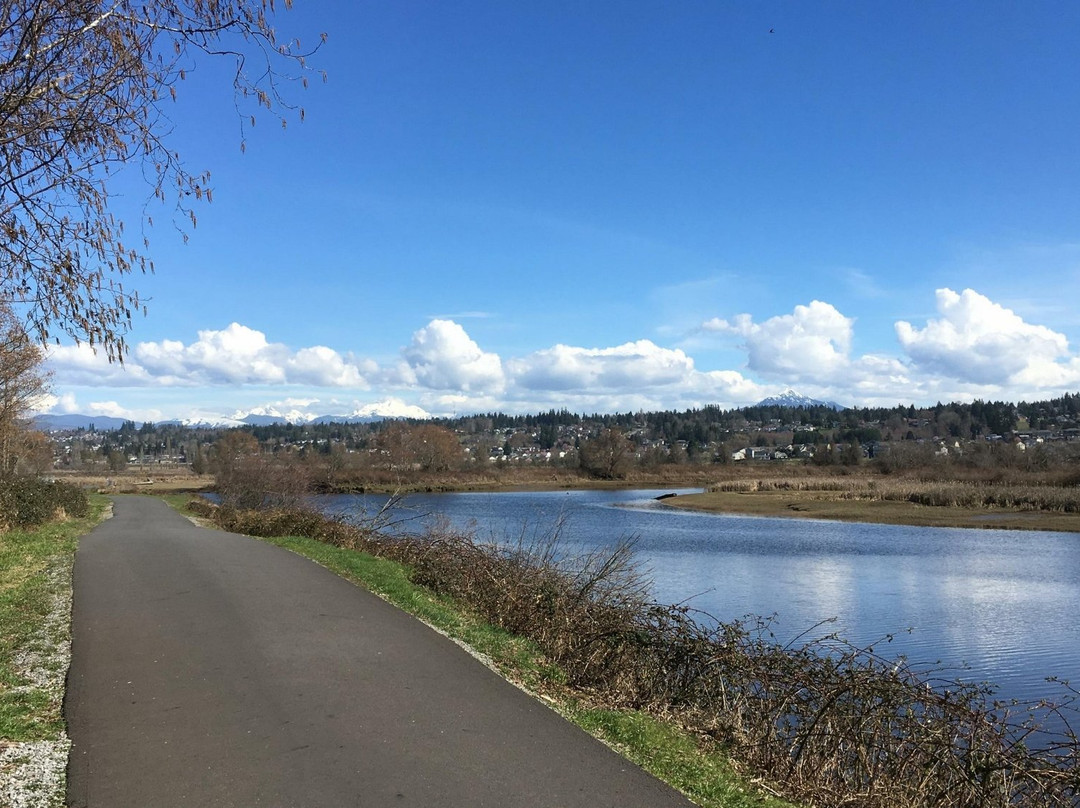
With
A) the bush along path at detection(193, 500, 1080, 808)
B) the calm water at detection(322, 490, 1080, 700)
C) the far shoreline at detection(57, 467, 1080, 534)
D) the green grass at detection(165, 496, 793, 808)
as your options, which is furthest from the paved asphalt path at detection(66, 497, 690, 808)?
the far shoreline at detection(57, 467, 1080, 534)

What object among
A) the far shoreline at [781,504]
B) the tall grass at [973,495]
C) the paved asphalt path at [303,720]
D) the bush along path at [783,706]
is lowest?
the far shoreline at [781,504]

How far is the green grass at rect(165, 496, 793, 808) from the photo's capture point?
6.46 m

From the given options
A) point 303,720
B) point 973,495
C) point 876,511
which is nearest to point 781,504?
point 876,511

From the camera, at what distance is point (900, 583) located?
25.1m

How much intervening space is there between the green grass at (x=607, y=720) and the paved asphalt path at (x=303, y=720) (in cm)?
34

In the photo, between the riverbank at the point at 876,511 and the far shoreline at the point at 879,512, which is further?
the riverbank at the point at 876,511

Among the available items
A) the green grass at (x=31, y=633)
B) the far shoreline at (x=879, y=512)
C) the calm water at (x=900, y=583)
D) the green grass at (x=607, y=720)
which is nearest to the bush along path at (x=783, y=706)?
the green grass at (x=607, y=720)

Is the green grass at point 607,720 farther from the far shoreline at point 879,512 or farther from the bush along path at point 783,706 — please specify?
the far shoreline at point 879,512

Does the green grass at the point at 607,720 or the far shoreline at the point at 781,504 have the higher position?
the green grass at the point at 607,720

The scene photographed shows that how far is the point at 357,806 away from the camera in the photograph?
17.5 feet

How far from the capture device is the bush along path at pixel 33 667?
5.74m

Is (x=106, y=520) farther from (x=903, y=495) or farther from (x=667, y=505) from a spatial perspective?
(x=903, y=495)

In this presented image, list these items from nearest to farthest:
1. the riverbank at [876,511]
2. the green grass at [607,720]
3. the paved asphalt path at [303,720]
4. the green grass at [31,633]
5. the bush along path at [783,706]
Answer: the paved asphalt path at [303,720] → the green grass at [607,720] → the green grass at [31,633] → the bush along path at [783,706] → the riverbank at [876,511]

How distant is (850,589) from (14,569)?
795 inches
